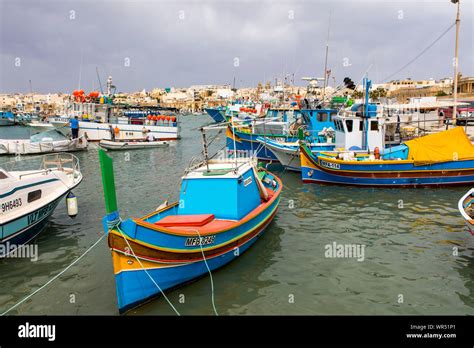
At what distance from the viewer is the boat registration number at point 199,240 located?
8.28 metres

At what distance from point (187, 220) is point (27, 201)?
6.02 meters

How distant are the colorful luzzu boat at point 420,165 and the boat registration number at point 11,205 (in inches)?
582

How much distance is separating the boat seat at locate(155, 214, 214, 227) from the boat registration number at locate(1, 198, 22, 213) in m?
4.92

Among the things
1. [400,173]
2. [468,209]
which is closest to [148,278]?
[468,209]

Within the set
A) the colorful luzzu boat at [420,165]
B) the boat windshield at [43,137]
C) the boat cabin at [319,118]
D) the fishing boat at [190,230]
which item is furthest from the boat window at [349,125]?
the boat windshield at [43,137]

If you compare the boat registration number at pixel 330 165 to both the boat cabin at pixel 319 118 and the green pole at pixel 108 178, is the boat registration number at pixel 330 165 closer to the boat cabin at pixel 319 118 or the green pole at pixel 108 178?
the boat cabin at pixel 319 118

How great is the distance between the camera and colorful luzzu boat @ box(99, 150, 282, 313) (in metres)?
7.14

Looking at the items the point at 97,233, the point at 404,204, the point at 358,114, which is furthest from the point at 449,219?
the point at 97,233

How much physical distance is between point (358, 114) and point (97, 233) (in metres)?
16.8

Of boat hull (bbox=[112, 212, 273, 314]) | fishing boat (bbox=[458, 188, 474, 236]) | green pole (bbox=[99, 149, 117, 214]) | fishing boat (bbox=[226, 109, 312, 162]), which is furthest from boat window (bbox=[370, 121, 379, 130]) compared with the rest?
green pole (bbox=[99, 149, 117, 214])

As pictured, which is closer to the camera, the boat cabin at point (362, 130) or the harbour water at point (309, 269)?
the harbour water at point (309, 269)

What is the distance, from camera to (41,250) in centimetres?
1138
